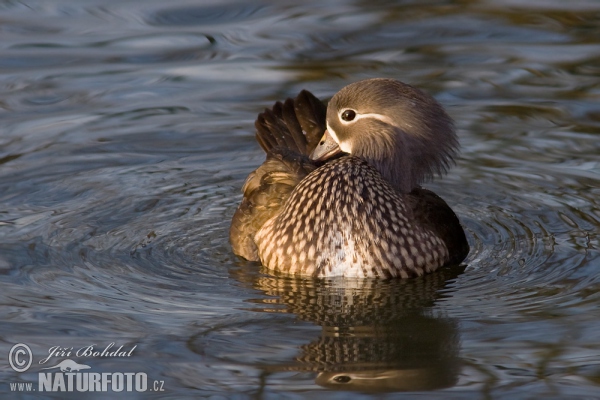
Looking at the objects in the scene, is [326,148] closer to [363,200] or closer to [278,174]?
[278,174]

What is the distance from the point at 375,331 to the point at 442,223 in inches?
48.4

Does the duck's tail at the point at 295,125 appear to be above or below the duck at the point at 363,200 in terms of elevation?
above

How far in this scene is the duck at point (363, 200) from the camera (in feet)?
19.9

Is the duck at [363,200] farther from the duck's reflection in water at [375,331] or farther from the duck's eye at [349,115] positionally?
the duck's reflection in water at [375,331]

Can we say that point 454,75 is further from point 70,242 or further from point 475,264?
point 70,242

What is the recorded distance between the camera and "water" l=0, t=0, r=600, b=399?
4.96 m

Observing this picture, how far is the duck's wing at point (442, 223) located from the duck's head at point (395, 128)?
135mm

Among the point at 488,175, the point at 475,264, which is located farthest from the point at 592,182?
the point at 475,264

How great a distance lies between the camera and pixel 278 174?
6.73 metres

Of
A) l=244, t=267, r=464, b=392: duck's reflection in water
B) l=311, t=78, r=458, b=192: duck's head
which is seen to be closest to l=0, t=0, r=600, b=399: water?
l=244, t=267, r=464, b=392: duck's reflection in water

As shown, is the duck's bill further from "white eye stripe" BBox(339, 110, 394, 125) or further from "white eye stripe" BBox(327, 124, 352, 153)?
"white eye stripe" BBox(339, 110, 394, 125)

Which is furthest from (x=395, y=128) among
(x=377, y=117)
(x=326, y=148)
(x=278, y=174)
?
(x=278, y=174)

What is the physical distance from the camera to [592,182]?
291 inches

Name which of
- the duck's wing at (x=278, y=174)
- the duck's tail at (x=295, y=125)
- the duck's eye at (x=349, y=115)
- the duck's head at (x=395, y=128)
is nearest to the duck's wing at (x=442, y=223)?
the duck's head at (x=395, y=128)
